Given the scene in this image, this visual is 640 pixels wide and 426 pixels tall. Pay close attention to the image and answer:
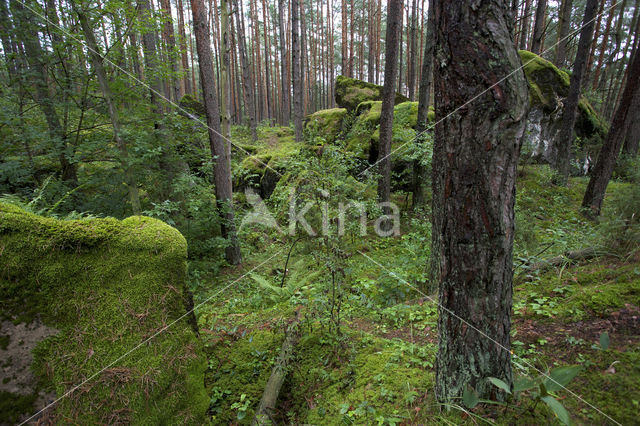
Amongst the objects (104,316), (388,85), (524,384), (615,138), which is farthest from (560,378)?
(615,138)

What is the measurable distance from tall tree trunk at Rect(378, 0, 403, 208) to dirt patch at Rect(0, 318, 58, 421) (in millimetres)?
5996

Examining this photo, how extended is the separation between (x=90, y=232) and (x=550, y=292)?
15.2 ft

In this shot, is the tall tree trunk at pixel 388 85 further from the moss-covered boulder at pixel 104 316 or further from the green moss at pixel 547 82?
the green moss at pixel 547 82

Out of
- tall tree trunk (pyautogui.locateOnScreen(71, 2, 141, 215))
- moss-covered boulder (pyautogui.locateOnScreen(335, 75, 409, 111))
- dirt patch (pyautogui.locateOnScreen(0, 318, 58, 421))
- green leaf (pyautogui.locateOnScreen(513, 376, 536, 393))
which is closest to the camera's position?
green leaf (pyautogui.locateOnScreen(513, 376, 536, 393))

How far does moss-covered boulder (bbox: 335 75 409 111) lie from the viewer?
13.4 m

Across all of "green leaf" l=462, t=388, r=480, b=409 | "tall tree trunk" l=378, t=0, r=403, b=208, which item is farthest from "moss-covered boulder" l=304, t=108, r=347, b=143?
"green leaf" l=462, t=388, r=480, b=409

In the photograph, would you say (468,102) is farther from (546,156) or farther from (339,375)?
(546,156)

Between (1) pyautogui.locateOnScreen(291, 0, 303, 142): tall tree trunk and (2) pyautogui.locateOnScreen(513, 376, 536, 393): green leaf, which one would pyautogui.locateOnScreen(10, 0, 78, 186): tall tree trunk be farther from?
(1) pyautogui.locateOnScreen(291, 0, 303, 142): tall tree trunk

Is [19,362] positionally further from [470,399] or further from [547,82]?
[547,82]

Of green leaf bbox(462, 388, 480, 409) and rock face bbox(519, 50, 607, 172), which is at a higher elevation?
rock face bbox(519, 50, 607, 172)

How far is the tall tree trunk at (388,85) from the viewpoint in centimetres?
653

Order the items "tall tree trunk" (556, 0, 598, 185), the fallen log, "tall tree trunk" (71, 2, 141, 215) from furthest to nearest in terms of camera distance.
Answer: "tall tree trunk" (556, 0, 598, 185), "tall tree trunk" (71, 2, 141, 215), the fallen log

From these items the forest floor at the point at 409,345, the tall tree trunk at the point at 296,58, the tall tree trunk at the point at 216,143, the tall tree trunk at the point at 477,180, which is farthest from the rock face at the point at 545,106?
the tall tree trunk at the point at 477,180

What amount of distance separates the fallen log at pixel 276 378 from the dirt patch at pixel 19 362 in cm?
148
